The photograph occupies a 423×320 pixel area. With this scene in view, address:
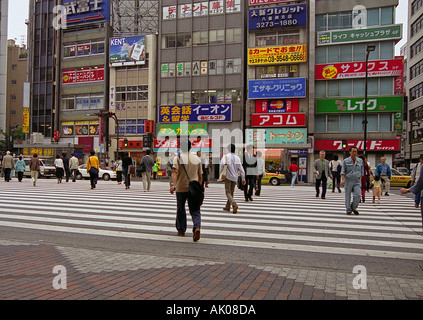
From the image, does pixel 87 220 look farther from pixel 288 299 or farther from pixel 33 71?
pixel 33 71

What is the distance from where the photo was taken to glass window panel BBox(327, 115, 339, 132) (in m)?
35.4

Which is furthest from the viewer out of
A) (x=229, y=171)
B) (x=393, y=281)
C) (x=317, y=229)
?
(x=229, y=171)

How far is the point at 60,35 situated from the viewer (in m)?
46.7

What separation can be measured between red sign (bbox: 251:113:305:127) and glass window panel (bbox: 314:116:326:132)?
2108 mm

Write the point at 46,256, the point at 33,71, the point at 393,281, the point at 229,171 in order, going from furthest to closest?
the point at 33,71, the point at 229,171, the point at 46,256, the point at 393,281

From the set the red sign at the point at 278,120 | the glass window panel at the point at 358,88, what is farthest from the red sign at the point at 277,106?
the glass window panel at the point at 358,88

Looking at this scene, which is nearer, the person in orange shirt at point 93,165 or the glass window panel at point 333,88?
the person in orange shirt at point 93,165

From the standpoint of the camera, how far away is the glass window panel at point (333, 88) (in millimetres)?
35188

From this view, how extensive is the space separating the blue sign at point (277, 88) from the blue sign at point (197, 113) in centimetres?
308

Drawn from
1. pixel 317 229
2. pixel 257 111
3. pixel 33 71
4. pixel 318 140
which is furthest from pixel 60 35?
pixel 317 229

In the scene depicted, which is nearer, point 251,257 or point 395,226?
point 251,257

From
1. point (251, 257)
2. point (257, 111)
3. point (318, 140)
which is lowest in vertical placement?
point (251, 257)

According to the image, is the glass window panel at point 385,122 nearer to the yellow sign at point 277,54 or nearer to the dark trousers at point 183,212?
the yellow sign at point 277,54

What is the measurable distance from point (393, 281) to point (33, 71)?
56219 mm
